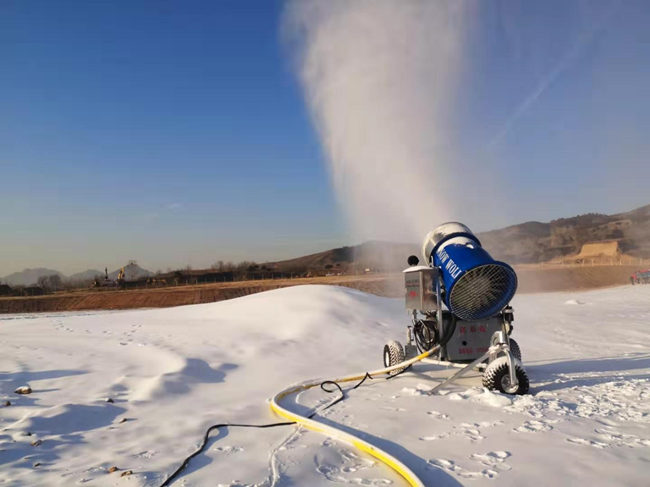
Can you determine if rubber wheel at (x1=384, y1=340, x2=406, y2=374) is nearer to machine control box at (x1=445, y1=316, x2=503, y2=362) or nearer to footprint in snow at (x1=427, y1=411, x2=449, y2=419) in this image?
machine control box at (x1=445, y1=316, x2=503, y2=362)

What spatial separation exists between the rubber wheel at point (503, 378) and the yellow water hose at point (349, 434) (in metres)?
1.31

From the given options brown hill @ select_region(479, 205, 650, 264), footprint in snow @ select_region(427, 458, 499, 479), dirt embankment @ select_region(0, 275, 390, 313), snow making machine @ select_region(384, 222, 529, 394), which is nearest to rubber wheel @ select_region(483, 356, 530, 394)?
snow making machine @ select_region(384, 222, 529, 394)

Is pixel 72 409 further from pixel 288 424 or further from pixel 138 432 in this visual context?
pixel 288 424

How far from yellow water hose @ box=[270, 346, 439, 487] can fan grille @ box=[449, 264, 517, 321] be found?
800 mm

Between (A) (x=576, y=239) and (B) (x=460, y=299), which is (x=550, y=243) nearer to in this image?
(A) (x=576, y=239)

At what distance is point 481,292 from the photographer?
7.19 metres

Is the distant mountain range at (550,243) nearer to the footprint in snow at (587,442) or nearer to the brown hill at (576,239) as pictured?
the brown hill at (576,239)

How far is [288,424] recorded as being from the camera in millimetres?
5426

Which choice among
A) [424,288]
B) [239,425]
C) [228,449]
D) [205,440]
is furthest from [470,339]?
[205,440]

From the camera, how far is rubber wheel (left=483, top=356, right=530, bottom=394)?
6117mm

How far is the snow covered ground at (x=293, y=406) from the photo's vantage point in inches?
157

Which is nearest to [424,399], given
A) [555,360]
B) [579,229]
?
[555,360]

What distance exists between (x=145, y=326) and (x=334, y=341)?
199 inches

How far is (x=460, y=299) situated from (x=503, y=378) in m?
1.44
